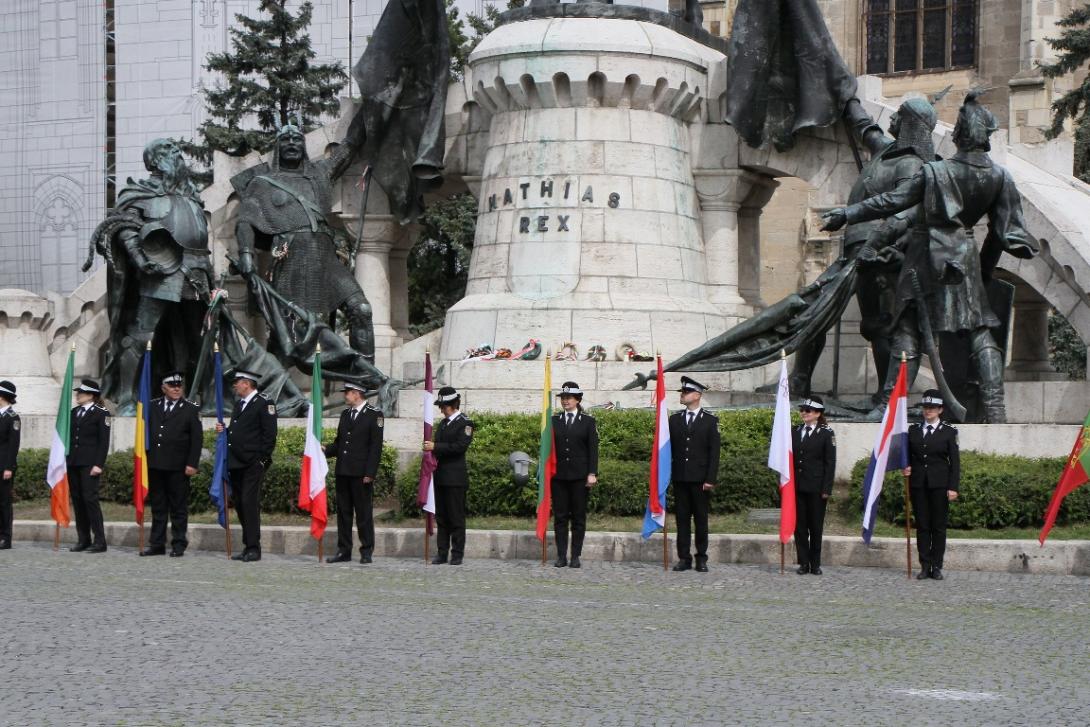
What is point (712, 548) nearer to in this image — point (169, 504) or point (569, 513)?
point (569, 513)

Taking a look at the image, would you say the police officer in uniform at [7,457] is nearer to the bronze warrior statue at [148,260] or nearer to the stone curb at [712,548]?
the stone curb at [712,548]

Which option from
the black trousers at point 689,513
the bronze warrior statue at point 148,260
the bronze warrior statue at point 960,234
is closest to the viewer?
the black trousers at point 689,513

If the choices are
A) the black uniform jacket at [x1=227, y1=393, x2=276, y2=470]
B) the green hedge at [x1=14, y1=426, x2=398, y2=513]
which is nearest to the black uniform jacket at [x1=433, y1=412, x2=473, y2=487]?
the green hedge at [x1=14, y1=426, x2=398, y2=513]

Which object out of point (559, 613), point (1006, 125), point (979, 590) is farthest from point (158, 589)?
point (1006, 125)

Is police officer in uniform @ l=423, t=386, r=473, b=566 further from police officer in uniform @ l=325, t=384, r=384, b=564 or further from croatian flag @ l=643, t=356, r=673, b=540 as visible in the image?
croatian flag @ l=643, t=356, r=673, b=540

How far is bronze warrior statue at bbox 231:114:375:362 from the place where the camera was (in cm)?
2270

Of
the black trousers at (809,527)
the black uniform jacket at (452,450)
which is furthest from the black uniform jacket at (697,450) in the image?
the black uniform jacket at (452,450)

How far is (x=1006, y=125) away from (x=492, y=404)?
25.3 meters

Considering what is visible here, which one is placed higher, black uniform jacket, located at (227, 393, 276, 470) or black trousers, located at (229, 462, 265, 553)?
black uniform jacket, located at (227, 393, 276, 470)

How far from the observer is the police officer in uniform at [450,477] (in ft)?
49.7

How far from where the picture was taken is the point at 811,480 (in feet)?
48.7

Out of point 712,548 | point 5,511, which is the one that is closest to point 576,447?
point 712,548

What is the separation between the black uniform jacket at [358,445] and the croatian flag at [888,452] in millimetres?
4002

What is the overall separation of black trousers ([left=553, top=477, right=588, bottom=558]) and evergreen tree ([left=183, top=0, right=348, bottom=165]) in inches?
759
